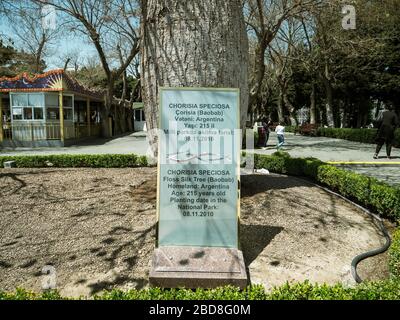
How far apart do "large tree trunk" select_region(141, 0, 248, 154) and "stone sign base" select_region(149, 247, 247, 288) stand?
2.69 metres

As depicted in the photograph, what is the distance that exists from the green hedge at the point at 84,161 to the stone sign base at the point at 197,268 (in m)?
6.42

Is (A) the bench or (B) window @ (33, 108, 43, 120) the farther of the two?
(A) the bench

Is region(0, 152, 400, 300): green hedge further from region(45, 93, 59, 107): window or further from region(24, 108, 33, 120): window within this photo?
region(24, 108, 33, 120): window

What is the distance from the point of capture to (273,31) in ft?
47.0

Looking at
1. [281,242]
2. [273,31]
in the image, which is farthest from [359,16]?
[281,242]

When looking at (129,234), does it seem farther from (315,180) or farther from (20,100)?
(20,100)

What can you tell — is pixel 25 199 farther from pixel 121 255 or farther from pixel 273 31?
pixel 273 31

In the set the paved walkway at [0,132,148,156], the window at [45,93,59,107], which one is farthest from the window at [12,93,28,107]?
the paved walkway at [0,132,148,156]

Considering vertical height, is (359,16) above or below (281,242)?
above

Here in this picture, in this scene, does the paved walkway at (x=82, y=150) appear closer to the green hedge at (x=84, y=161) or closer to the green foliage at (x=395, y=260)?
the green hedge at (x=84, y=161)

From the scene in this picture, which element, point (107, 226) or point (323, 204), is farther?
point (323, 204)

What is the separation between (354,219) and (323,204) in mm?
677

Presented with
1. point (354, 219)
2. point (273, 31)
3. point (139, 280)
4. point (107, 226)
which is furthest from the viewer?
point (273, 31)

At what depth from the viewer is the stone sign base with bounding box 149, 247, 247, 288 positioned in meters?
3.81
